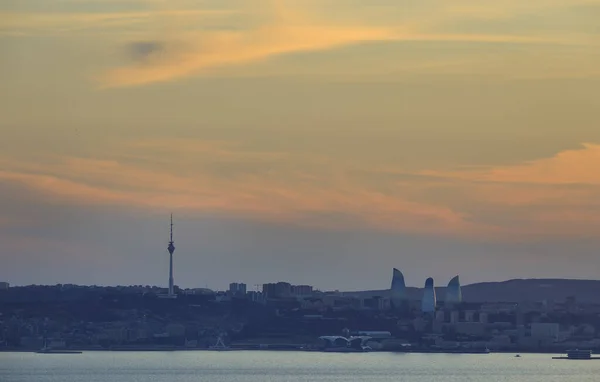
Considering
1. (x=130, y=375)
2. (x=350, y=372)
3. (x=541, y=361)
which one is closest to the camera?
(x=130, y=375)

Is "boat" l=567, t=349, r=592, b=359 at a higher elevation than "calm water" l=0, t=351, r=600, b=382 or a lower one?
higher

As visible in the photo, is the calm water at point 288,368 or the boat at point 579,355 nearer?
the calm water at point 288,368

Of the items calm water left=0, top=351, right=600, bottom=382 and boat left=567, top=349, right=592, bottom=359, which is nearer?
calm water left=0, top=351, right=600, bottom=382

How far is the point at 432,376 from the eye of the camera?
142375 millimetres

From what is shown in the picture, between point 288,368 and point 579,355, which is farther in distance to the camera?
point 579,355

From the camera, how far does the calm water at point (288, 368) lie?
137 metres

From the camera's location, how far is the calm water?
13688 cm

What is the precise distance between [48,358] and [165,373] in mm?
44629

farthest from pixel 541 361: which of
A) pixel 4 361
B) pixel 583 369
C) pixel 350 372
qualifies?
pixel 4 361

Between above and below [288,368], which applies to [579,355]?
above

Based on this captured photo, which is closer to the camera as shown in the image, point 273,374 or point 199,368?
point 273,374

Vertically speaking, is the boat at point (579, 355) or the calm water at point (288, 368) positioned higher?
the boat at point (579, 355)

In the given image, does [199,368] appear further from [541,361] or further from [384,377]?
[541,361]

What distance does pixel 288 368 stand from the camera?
505 feet
